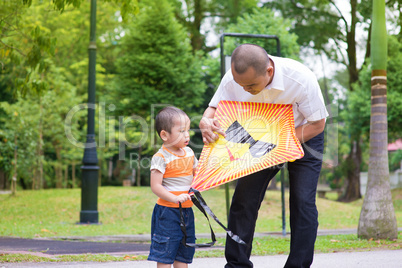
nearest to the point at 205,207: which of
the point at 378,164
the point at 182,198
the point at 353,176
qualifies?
the point at 182,198

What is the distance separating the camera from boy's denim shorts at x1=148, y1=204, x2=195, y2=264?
328cm

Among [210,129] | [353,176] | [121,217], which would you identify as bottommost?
[121,217]

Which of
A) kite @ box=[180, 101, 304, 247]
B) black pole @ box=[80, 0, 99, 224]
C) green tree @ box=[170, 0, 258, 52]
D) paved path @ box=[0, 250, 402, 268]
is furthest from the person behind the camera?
green tree @ box=[170, 0, 258, 52]

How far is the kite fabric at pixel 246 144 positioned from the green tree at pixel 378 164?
4.31 meters

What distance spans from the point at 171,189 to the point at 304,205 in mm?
1031

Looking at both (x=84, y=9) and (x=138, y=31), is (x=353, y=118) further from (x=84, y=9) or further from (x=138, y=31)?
(x=84, y=9)

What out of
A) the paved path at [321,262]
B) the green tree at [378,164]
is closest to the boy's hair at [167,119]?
the paved path at [321,262]

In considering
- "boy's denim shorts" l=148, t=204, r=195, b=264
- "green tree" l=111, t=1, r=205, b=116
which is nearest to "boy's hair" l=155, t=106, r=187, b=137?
"boy's denim shorts" l=148, t=204, r=195, b=264

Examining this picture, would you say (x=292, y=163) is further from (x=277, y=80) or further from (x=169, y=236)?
(x=169, y=236)

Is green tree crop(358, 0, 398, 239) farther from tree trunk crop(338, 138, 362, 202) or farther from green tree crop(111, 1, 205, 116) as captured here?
tree trunk crop(338, 138, 362, 202)

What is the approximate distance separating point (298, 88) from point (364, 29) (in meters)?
22.9

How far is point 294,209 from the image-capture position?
3611 mm

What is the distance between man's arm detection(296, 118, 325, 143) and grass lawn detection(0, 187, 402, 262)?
2692 millimetres

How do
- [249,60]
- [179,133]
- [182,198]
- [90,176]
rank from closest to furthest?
[249,60]
[182,198]
[179,133]
[90,176]
